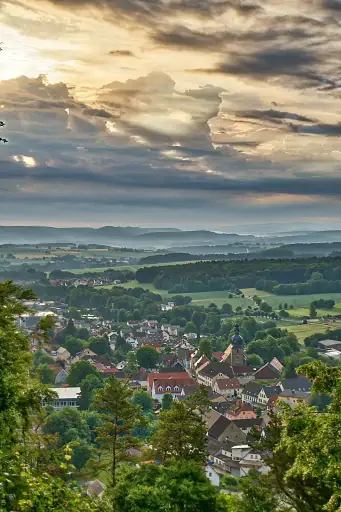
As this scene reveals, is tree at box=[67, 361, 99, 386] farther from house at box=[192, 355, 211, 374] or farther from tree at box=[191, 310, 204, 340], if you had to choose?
tree at box=[191, 310, 204, 340]

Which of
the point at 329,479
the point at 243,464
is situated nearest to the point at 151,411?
the point at 243,464

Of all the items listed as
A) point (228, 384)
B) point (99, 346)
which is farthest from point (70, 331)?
point (228, 384)

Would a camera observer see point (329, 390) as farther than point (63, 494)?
Yes

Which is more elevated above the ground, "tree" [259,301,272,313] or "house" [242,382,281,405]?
"tree" [259,301,272,313]

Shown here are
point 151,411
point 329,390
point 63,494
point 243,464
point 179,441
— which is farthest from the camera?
point 151,411

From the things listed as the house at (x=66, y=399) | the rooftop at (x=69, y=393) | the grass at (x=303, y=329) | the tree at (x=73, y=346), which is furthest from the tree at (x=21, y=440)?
the grass at (x=303, y=329)

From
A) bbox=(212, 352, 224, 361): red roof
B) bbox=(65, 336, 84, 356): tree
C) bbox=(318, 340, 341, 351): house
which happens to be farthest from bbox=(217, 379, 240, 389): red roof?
bbox=(65, 336, 84, 356): tree

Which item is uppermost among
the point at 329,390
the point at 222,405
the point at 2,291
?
the point at 2,291

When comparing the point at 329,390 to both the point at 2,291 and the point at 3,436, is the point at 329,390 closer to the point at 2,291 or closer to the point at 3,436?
the point at 3,436
